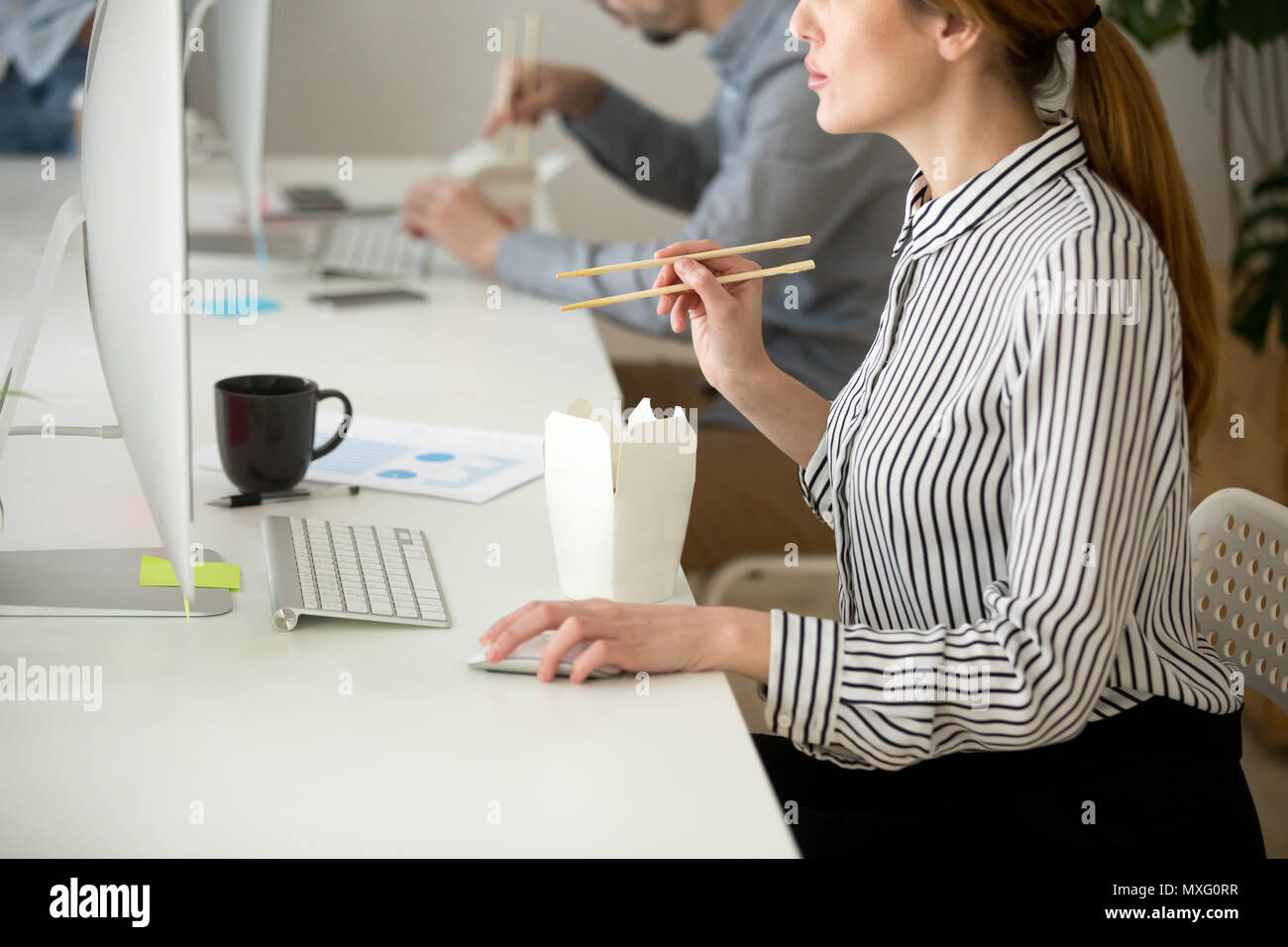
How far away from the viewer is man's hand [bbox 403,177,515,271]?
2244mm

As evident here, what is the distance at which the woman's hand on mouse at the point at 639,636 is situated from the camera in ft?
2.93

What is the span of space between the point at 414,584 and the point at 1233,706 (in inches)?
26.2

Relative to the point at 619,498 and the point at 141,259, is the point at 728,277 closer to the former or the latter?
the point at 619,498

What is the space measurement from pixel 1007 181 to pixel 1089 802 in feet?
1.63

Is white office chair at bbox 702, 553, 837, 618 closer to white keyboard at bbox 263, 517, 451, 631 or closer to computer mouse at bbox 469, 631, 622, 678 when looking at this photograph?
white keyboard at bbox 263, 517, 451, 631

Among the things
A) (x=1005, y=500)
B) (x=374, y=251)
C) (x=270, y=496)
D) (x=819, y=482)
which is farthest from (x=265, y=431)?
(x=374, y=251)

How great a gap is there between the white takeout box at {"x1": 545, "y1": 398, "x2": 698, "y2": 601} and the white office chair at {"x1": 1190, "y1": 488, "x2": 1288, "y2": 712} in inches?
20.7

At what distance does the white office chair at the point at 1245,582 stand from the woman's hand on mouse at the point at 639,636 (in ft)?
1.67

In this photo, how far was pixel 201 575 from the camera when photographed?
104 cm

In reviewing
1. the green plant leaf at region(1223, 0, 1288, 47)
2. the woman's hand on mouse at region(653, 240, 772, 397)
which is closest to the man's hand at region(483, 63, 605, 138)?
the green plant leaf at region(1223, 0, 1288, 47)
